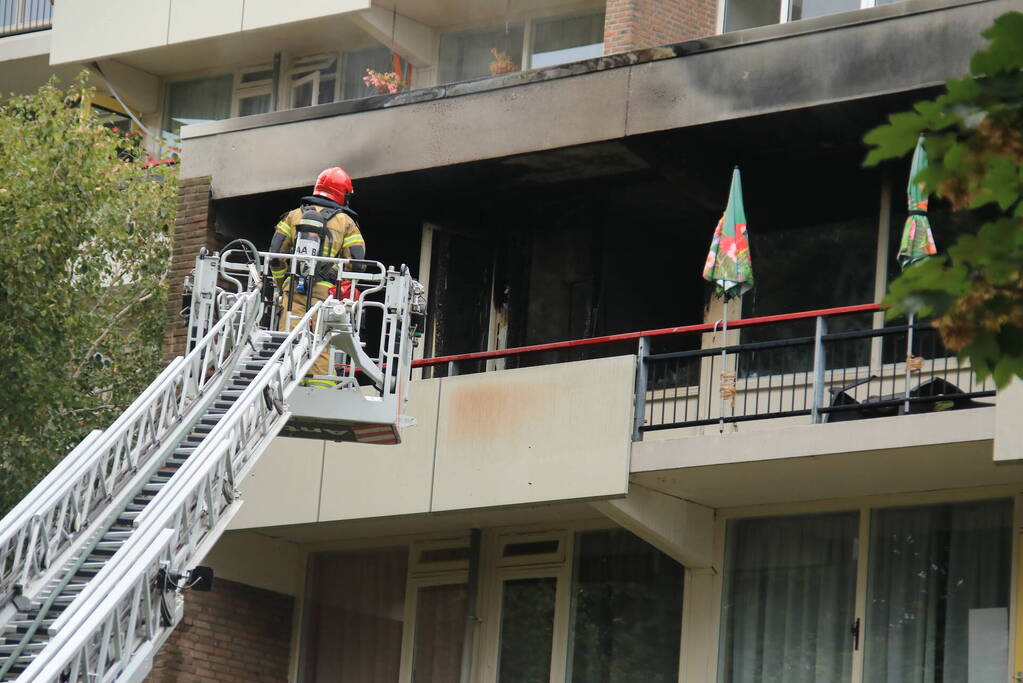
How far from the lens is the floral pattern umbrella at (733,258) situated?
15.1m

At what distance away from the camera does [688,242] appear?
18.2 meters

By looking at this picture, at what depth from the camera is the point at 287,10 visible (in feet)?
73.8

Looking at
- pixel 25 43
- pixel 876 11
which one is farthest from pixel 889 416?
pixel 25 43

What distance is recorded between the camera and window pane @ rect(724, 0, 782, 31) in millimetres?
17859

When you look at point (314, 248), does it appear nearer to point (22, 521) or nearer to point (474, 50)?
point (22, 521)

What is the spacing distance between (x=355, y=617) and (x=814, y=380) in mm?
5843

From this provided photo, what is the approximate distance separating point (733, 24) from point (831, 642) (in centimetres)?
636

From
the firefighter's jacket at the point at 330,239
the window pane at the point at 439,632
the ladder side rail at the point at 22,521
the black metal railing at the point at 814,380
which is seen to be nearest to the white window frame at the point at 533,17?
the black metal railing at the point at 814,380

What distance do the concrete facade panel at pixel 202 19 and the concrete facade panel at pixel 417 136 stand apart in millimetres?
4927

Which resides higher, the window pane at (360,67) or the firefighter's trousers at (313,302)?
the window pane at (360,67)

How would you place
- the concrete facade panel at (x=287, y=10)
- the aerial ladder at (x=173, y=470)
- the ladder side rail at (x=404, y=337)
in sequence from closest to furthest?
the aerial ladder at (x=173, y=470), the ladder side rail at (x=404, y=337), the concrete facade panel at (x=287, y=10)

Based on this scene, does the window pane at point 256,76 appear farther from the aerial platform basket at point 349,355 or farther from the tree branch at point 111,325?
the aerial platform basket at point 349,355

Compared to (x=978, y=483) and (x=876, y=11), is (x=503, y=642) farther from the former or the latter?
(x=876, y=11)

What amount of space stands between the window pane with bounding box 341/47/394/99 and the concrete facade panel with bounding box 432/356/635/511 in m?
7.45
